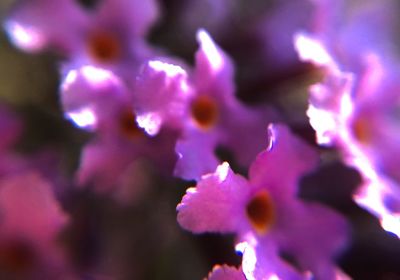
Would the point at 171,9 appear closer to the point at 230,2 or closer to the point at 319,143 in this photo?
the point at 230,2

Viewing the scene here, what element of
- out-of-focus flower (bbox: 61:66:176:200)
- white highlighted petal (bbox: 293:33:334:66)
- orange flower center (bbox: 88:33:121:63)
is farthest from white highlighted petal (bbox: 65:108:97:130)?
white highlighted petal (bbox: 293:33:334:66)

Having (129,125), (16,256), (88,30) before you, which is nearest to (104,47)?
(88,30)

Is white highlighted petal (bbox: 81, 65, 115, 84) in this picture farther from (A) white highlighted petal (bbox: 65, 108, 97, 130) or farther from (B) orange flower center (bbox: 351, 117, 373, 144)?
(B) orange flower center (bbox: 351, 117, 373, 144)

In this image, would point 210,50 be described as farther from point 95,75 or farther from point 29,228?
point 29,228

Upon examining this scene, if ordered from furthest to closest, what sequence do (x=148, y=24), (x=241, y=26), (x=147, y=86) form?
1. (x=241, y=26)
2. (x=148, y=24)
3. (x=147, y=86)

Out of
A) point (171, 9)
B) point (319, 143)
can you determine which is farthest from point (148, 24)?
point (319, 143)
